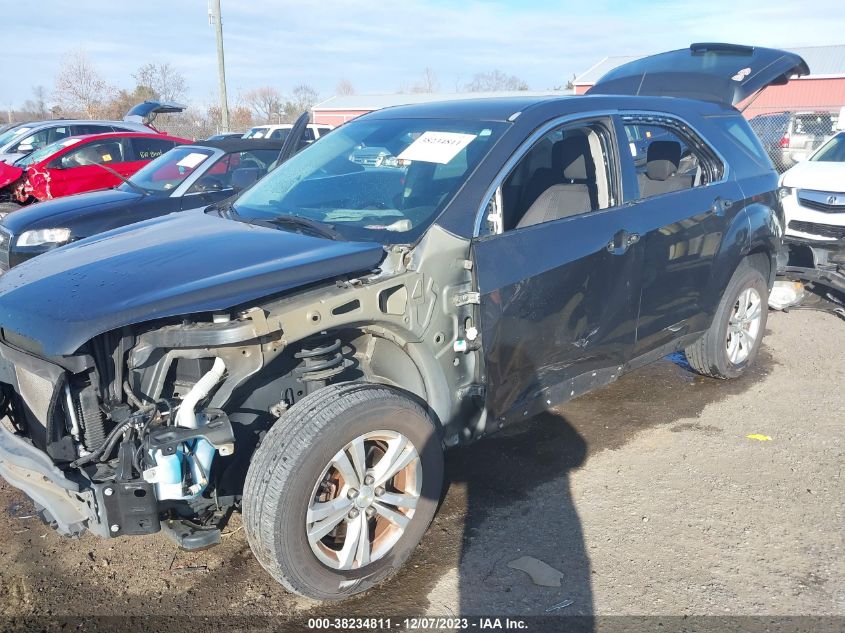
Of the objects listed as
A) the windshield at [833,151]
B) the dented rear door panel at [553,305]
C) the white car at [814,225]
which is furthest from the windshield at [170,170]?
the windshield at [833,151]

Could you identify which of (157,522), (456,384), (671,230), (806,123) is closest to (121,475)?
(157,522)

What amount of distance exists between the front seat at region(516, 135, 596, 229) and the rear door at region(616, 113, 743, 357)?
0.21 metres

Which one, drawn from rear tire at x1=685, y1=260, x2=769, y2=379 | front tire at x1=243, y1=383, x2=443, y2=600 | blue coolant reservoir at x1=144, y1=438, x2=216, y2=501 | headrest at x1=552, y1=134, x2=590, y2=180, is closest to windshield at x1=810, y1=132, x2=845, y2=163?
rear tire at x1=685, y1=260, x2=769, y2=379

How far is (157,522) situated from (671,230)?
307 centimetres

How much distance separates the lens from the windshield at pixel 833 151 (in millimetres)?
9266

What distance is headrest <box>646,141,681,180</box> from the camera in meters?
4.34

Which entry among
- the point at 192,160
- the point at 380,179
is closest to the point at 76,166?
the point at 192,160

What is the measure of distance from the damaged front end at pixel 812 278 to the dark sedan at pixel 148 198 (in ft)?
15.2

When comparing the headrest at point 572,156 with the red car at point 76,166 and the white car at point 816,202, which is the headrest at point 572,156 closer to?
the white car at point 816,202

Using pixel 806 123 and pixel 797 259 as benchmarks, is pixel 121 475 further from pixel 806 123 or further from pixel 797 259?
pixel 806 123

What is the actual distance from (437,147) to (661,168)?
1580 millimetres

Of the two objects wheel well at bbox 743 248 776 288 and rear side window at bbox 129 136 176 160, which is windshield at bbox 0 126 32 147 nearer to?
rear side window at bbox 129 136 176 160

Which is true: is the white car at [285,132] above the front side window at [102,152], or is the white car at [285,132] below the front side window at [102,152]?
above

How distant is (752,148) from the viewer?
16.6ft
